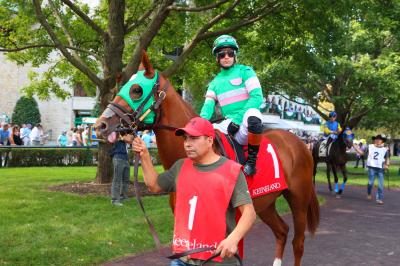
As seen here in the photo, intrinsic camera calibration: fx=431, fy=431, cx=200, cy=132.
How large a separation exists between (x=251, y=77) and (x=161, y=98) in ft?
3.37

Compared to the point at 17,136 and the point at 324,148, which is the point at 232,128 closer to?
the point at 324,148

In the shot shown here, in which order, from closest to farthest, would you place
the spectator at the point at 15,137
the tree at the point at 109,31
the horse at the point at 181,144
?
1. the horse at the point at 181,144
2. the tree at the point at 109,31
3. the spectator at the point at 15,137

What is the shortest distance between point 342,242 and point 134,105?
5238 millimetres

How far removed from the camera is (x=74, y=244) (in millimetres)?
6336

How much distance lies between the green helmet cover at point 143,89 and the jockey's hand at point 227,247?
4.78 feet

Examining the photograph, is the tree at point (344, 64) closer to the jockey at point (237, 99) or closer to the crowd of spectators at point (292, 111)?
the jockey at point (237, 99)

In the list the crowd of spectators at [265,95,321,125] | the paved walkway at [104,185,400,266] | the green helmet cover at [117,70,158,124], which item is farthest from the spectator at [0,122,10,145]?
the crowd of spectators at [265,95,321,125]

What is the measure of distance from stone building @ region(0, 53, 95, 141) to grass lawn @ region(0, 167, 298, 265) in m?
30.5

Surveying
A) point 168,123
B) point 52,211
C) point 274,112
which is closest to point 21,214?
point 52,211

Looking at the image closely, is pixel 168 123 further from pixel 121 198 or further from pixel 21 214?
pixel 121 198

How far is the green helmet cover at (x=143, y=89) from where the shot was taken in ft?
11.9

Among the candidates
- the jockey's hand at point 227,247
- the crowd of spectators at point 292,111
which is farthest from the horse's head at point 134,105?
the crowd of spectators at point 292,111

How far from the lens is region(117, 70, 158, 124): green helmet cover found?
362cm

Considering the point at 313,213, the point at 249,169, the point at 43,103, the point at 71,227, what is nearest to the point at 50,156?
the point at 71,227
